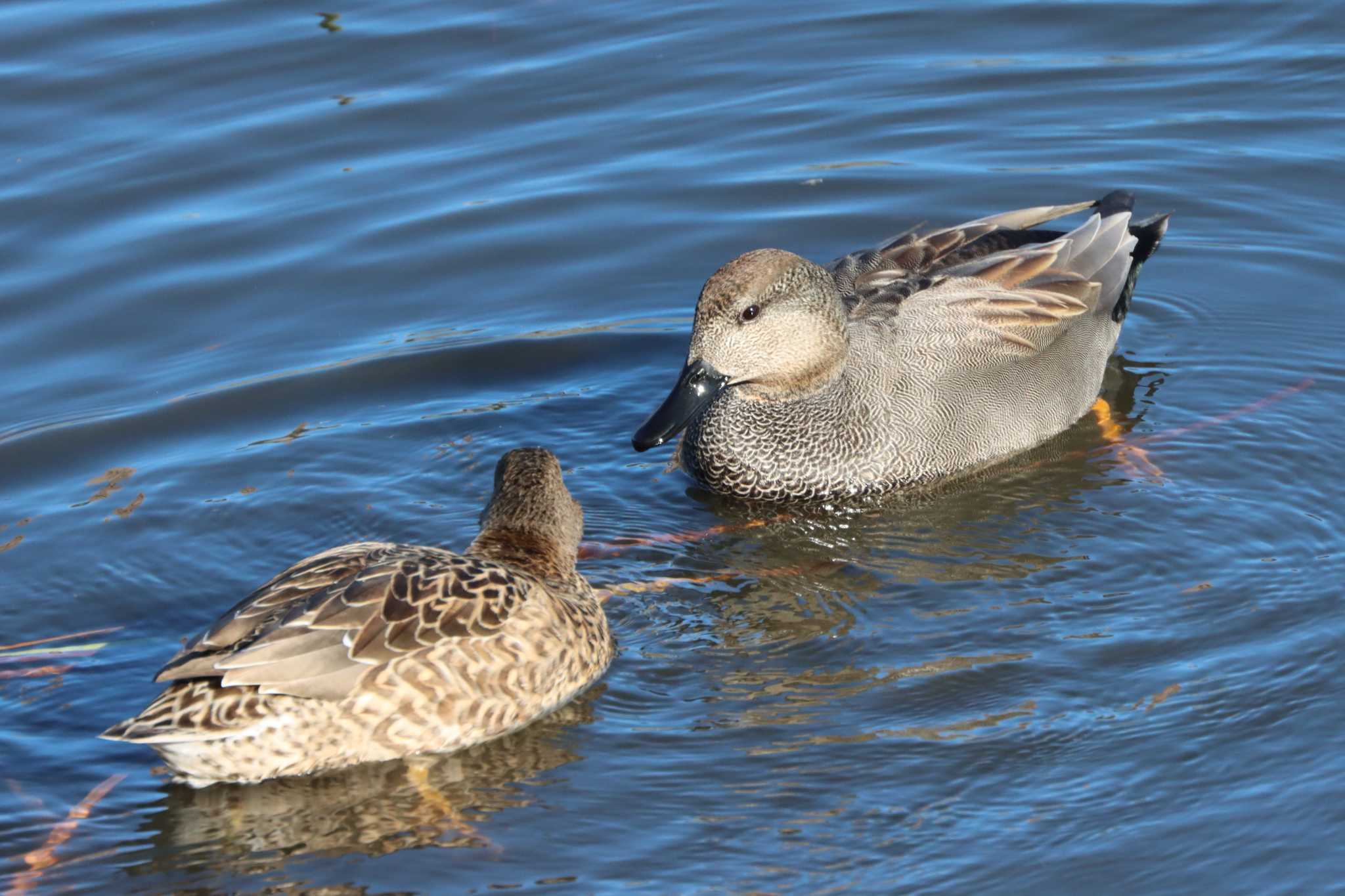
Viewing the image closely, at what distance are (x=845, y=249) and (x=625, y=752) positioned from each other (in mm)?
4544

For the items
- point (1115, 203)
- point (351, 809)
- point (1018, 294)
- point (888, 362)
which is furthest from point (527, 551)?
point (1115, 203)

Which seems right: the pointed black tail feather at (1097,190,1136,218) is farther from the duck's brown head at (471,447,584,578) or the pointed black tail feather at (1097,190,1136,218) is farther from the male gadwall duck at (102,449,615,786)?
the male gadwall duck at (102,449,615,786)

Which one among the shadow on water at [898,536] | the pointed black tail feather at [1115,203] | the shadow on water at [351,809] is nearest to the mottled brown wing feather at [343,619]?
the shadow on water at [351,809]

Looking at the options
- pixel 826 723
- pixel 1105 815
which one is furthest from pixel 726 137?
pixel 1105 815

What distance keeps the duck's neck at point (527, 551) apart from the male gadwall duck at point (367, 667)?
135 millimetres

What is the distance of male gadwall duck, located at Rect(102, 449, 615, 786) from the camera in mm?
5137

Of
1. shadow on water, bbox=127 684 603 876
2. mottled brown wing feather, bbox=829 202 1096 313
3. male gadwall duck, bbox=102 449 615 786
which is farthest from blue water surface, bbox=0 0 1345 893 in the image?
mottled brown wing feather, bbox=829 202 1096 313

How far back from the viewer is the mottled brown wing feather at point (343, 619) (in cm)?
514

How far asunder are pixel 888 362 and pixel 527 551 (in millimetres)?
2192

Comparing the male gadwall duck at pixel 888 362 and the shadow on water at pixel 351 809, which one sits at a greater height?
the male gadwall duck at pixel 888 362

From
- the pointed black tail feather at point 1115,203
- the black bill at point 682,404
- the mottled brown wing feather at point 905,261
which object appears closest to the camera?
the black bill at point 682,404

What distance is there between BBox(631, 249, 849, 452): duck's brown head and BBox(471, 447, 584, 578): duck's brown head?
75 cm

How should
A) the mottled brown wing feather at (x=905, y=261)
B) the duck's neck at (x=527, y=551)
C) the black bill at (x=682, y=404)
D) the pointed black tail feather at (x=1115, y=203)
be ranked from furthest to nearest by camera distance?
the pointed black tail feather at (x=1115, y=203) < the mottled brown wing feather at (x=905, y=261) < the black bill at (x=682, y=404) < the duck's neck at (x=527, y=551)

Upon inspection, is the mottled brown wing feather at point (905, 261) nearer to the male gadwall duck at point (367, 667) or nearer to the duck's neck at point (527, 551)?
the duck's neck at point (527, 551)
